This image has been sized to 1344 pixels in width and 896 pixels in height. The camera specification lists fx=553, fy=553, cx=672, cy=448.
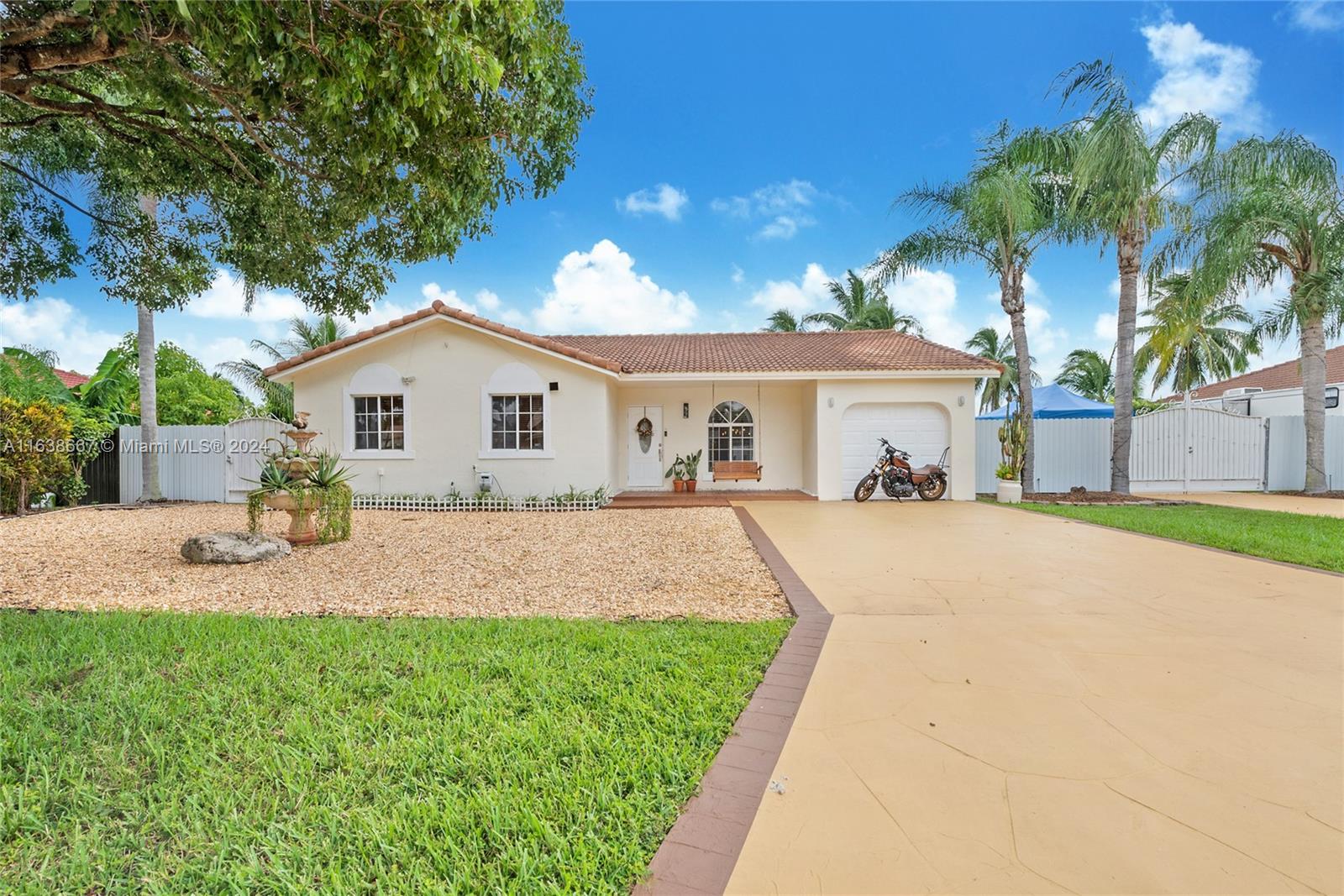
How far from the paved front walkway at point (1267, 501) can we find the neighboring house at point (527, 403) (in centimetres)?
588

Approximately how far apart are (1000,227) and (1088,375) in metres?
25.5

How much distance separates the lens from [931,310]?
89.6ft

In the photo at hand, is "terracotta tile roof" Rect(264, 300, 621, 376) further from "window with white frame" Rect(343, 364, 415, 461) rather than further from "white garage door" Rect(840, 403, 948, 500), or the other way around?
"white garage door" Rect(840, 403, 948, 500)

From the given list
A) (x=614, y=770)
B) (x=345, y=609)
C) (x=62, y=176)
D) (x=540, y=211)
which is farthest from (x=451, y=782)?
(x=540, y=211)

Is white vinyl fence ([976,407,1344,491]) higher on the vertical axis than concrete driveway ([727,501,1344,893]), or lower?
higher

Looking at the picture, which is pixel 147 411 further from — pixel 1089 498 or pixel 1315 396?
pixel 1315 396

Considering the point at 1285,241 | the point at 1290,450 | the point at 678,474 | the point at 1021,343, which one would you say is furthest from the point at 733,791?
the point at 1290,450

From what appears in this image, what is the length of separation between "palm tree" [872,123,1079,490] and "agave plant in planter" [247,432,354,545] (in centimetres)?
1469

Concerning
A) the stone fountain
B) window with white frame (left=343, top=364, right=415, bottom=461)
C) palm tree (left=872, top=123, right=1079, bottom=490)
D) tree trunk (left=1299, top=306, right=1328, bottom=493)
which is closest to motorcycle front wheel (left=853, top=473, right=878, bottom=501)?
palm tree (left=872, top=123, right=1079, bottom=490)

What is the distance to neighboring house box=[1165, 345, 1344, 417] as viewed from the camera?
21.3 m

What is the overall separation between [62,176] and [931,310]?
29.1 meters

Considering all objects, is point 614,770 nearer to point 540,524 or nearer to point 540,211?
point 540,524

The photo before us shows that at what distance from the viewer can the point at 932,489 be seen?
43.8ft

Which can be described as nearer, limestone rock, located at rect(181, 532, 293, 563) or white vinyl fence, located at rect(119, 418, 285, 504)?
limestone rock, located at rect(181, 532, 293, 563)
